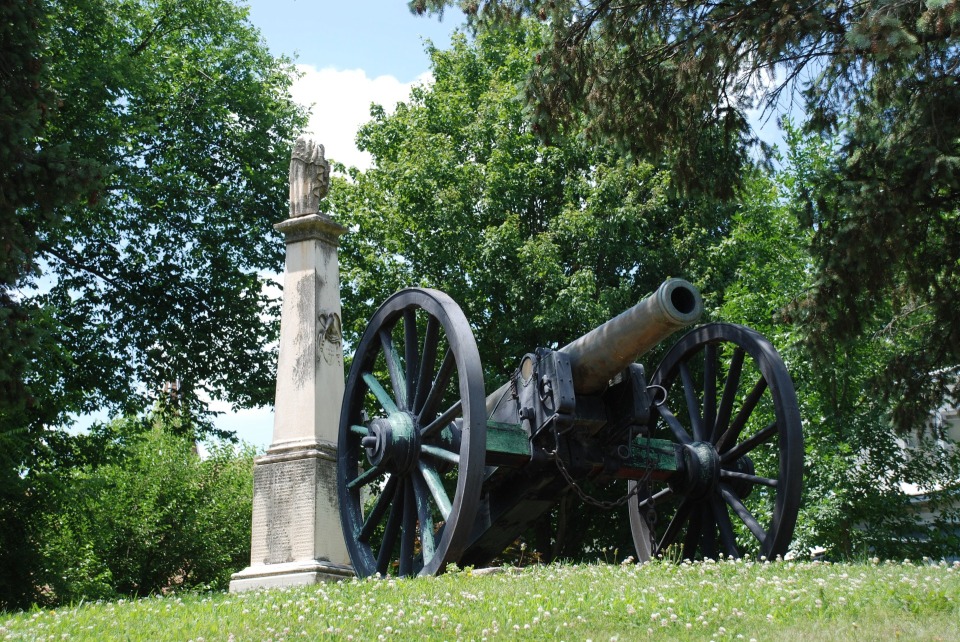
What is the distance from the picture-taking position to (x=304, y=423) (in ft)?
34.2

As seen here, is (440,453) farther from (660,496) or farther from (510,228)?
(510,228)

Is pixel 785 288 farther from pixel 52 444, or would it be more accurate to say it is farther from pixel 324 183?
pixel 52 444

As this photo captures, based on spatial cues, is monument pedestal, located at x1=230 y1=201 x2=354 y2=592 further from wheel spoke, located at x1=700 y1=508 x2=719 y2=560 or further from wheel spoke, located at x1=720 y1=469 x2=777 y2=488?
wheel spoke, located at x1=720 y1=469 x2=777 y2=488

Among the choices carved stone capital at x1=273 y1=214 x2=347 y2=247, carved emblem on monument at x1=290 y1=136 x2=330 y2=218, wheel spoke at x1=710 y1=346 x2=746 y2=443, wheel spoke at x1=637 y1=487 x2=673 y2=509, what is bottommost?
wheel spoke at x1=637 y1=487 x2=673 y2=509

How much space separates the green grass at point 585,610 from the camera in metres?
4.70

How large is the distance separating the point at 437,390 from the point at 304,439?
107 inches

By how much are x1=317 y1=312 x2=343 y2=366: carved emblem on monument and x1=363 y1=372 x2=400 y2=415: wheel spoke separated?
5.52ft

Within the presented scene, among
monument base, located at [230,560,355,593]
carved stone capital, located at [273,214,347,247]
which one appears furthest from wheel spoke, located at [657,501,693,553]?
carved stone capital, located at [273,214,347,247]

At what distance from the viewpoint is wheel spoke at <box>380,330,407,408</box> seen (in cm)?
870

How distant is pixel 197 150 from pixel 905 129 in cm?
1407

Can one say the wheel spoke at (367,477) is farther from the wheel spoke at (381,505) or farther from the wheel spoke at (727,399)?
the wheel spoke at (727,399)

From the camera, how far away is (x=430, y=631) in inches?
194

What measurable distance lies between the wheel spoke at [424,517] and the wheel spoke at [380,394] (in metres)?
0.74

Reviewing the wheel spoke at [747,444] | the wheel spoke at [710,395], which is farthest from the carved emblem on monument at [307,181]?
the wheel spoke at [747,444]
